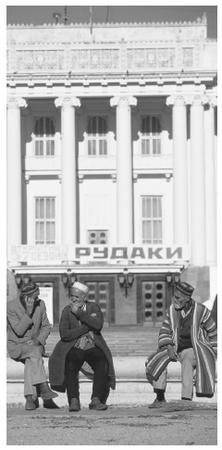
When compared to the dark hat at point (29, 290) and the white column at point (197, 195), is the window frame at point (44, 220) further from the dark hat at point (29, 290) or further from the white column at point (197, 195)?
the dark hat at point (29, 290)

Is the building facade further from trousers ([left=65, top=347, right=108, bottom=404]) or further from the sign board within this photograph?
trousers ([left=65, top=347, right=108, bottom=404])

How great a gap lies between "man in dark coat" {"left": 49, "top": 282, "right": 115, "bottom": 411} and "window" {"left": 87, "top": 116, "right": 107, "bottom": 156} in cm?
4857

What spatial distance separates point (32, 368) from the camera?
14883 mm

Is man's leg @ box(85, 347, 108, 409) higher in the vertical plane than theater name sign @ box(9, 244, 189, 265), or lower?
lower

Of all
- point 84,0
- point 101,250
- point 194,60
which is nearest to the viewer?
point 84,0

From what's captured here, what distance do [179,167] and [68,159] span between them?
5784mm

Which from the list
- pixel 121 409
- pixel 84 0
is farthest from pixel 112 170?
pixel 121 409

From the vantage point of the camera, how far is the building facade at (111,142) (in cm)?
5962

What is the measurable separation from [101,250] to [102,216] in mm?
6593

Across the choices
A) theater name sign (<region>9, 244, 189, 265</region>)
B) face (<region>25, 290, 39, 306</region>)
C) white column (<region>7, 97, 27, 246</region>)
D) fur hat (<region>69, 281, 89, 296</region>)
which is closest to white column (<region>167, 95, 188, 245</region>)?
theater name sign (<region>9, 244, 189, 265</region>)

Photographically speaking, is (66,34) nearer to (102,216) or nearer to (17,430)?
(102,216)

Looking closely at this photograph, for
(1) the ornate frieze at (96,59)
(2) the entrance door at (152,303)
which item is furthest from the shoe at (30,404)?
(1) the ornate frieze at (96,59)

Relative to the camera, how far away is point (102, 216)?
204 ft

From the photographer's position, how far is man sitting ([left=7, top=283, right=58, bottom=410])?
585 inches
